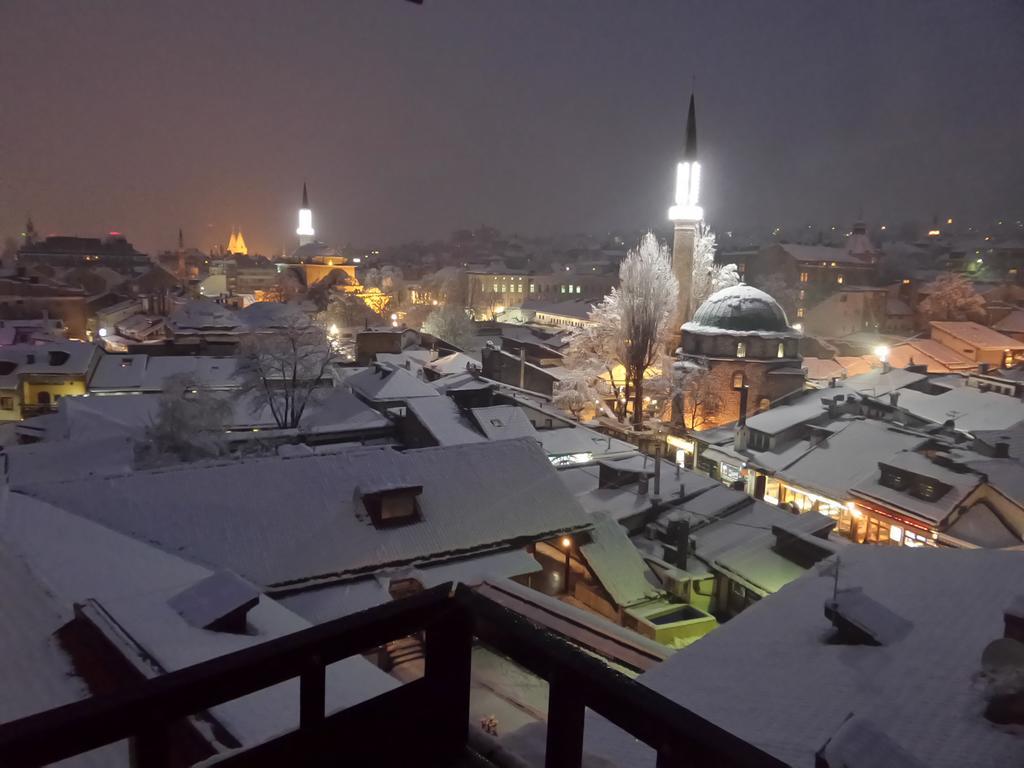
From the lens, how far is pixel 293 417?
23406 mm

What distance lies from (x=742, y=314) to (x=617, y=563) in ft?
71.9

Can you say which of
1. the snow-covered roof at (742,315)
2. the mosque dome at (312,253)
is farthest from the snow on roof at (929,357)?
the mosque dome at (312,253)

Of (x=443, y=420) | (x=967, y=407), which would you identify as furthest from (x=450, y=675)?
(x=967, y=407)

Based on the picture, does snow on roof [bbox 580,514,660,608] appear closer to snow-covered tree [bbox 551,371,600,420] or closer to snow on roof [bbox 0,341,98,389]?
snow-covered tree [bbox 551,371,600,420]

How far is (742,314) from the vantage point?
3203cm

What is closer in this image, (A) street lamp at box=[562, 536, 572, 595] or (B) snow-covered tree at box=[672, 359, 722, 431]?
(A) street lamp at box=[562, 536, 572, 595]

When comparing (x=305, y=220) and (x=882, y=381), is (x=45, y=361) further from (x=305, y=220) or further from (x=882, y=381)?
(x=305, y=220)

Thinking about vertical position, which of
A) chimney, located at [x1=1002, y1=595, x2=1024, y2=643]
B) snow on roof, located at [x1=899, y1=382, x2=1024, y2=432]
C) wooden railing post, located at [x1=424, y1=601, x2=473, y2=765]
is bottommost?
snow on roof, located at [x1=899, y1=382, x2=1024, y2=432]

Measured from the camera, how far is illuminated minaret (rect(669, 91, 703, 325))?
3797cm

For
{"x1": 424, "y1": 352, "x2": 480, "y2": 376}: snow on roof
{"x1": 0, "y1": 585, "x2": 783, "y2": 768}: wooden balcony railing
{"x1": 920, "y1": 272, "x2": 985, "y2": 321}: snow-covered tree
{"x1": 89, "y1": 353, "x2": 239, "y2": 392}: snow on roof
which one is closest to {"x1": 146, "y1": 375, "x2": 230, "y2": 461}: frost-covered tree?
{"x1": 89, "y1": 353, "x2": 239, "y2": 392}: snow on roof

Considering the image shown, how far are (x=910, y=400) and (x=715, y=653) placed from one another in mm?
22400

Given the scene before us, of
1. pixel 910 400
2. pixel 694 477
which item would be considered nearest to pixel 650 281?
pixel 910 400

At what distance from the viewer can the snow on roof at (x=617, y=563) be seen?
12.5 metres

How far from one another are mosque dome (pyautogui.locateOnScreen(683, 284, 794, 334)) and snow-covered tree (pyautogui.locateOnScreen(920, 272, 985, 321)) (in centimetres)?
2184
